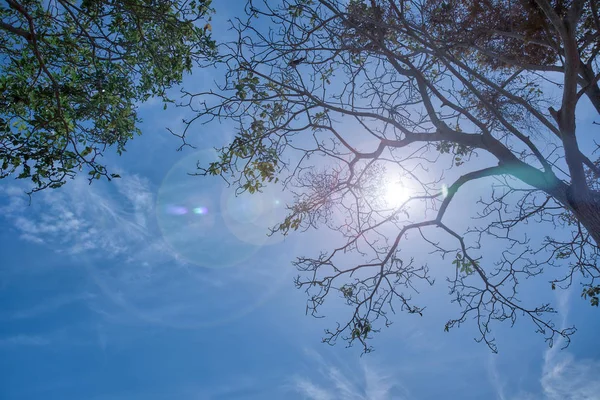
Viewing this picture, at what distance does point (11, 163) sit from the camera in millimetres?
4070

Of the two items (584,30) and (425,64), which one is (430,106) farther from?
(584,30)

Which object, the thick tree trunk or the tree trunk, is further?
the thick tree trunk

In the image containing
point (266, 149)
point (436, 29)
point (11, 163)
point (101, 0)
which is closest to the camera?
point (11, 163)

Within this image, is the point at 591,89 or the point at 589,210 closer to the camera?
the point at 589,210

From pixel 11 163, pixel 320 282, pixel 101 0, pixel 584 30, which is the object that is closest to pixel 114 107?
pixel 101 0

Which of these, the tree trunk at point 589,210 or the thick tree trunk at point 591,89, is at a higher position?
the thick tree trunk at point 591,89

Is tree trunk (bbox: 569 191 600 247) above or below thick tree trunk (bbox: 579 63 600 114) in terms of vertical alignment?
below

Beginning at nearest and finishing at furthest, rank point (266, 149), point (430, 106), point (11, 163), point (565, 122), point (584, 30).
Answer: point (11, 163)
point (565, 122)
point (430, 106)
point (266, 149)
point (584, 30)

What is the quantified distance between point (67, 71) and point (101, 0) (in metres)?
1.44

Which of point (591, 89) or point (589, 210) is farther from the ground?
point (591, 89)

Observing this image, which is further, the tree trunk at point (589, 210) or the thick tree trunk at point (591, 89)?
the thick tree trunk at point (591, 89)

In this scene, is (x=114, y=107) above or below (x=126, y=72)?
below

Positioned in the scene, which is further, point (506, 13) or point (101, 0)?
point (506, 13)

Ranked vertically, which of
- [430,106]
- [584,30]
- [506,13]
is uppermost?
[584,30]
